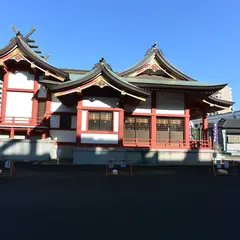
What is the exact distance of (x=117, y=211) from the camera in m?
5.66

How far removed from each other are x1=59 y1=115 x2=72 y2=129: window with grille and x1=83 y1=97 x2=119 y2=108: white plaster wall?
3.90 m

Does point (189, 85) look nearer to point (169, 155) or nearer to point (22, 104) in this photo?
point (169, 155)

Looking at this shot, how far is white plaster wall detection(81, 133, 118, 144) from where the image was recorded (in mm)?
16723

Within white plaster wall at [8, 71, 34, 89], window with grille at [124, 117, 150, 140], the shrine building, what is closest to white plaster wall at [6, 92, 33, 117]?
the shrine building

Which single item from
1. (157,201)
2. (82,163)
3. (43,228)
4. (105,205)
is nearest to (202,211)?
(157,201)

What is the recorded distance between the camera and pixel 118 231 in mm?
4445

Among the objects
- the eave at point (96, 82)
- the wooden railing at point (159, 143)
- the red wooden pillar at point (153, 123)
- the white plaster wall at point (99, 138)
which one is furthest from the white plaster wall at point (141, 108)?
the white plaster wall at point (99, 138)

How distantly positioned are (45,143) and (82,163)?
12.3 ft

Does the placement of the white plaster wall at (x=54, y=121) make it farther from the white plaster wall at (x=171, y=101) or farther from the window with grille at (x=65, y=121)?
the white plaster wall at (x=171, y=101)

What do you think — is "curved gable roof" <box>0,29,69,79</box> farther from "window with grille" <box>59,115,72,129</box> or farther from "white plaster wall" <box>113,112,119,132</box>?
"white plaster wall" <box>113,112,119,132</box>

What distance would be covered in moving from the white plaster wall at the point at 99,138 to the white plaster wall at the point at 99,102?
212 cm

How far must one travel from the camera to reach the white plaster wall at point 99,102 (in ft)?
56.3

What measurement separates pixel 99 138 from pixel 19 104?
28.6 feet

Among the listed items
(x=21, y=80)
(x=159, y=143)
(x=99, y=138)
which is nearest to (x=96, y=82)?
(x=99, y=138)
